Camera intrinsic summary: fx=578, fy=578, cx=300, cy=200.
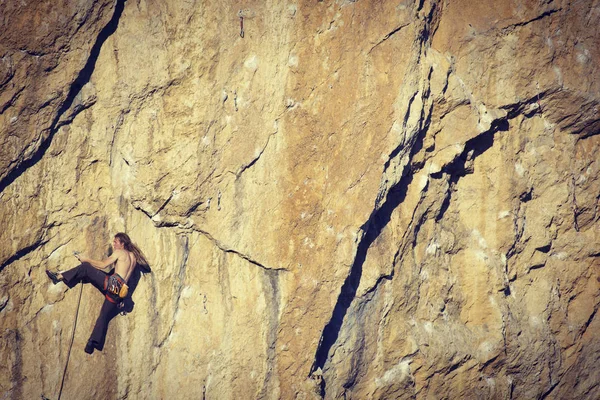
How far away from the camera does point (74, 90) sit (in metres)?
6.67

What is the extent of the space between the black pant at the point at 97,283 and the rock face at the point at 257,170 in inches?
6.6

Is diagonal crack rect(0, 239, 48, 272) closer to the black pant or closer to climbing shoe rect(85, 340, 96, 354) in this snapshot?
the black pant

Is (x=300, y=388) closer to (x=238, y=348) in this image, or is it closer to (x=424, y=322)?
(x=238, y=348)

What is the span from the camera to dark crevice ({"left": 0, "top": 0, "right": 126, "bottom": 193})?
21.6 feet

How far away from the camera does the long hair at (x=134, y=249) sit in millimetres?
6786

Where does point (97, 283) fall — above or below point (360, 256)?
above

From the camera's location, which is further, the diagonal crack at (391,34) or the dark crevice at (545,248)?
the dark crevice at (545,248)

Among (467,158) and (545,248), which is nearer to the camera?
(467,158)

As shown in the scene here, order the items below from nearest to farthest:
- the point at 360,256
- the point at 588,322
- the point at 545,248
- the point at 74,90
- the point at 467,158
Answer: the point at 74,90 < the point at 360,256 < the point at 467,158 < the point at 545,248 < the point at 588,322

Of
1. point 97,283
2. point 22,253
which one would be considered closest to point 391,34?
point 97,283

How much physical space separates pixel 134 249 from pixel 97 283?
56cm

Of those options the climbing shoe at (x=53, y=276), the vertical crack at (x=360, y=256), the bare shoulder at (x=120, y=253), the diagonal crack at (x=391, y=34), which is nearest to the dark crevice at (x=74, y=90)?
the climbing shoe at (x=53, y=276)

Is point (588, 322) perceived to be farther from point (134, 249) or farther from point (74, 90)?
point (74, 90)

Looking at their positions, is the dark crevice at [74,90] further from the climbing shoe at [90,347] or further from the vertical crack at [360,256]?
the vertical crack at [360,256]
